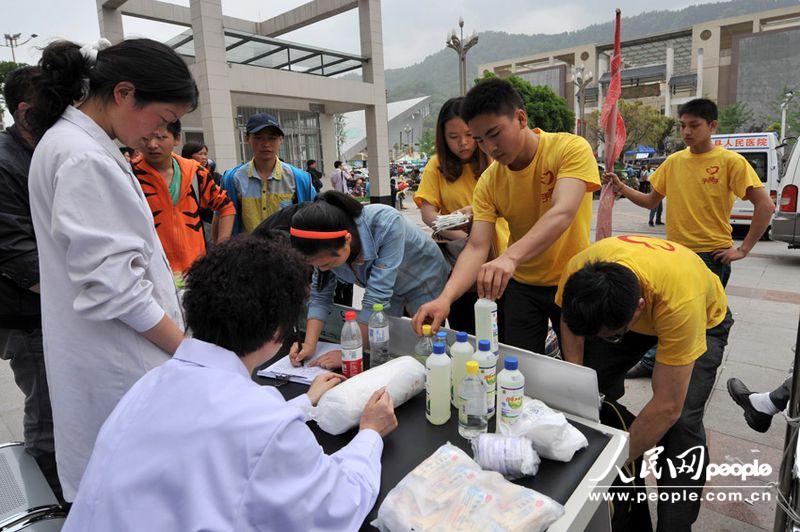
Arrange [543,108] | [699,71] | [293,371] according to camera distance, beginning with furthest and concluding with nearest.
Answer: [699,71]
[543,108]
[293,371]

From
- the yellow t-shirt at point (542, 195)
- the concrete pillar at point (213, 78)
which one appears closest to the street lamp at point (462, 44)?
the concrete pillar at point (213, 78)

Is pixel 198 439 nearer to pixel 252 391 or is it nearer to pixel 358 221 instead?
pixel 252 391

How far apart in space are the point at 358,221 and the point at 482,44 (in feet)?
618

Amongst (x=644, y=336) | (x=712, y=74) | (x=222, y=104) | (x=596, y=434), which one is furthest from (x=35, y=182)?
(x=712, y=74)

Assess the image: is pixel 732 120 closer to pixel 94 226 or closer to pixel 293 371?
pixel 293 371

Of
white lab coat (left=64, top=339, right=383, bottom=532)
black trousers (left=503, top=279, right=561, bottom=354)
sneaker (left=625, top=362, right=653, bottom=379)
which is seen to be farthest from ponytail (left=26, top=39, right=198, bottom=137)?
sneaker (left=625, top=362, right=653, bottom=379)

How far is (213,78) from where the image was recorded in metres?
9.45

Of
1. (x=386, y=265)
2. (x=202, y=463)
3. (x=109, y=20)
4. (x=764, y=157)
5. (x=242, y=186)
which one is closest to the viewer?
(x=202, y=463)

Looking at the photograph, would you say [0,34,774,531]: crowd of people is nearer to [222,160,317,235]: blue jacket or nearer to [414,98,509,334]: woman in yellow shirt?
[414,98,509,334]: woman in yellow shirt

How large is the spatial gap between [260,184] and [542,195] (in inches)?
75.9

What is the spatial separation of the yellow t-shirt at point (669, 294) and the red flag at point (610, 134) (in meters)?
1.52

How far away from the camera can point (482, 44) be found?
16950 cm

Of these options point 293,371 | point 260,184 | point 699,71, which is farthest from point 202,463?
point 699,71

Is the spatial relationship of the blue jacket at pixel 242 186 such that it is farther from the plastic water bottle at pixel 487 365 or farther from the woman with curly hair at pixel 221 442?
the woman with curly hair at pixel 221 442
